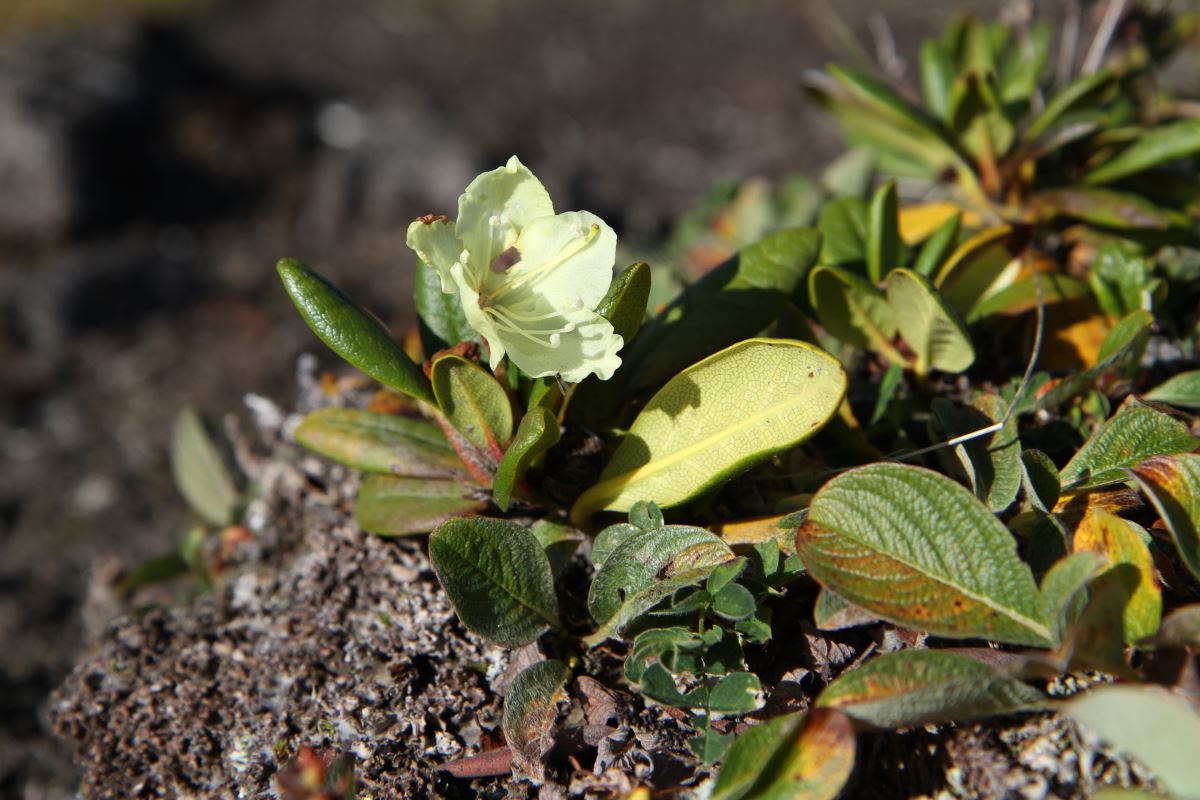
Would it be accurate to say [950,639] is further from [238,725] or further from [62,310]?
[62,310]

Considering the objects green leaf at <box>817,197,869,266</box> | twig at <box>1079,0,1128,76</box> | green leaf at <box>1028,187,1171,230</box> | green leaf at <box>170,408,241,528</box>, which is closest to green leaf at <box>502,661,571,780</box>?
green leaf at <box>817,197,869,266</box>

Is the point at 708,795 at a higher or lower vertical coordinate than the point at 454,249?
lower

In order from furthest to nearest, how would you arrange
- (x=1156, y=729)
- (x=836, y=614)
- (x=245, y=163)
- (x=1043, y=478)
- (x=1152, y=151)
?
(x=245, y=163) < (x=1152, y=151) < (x=1043, y=478) < (x=836, y=614) < (x=1156, y=729)

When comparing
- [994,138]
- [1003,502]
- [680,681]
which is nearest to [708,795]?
[680,681]

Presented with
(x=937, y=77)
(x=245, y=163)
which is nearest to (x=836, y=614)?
(x=937, y=77)

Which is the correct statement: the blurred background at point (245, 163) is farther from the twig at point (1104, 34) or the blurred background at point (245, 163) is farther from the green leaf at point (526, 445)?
the green leaf at point (526, 445)

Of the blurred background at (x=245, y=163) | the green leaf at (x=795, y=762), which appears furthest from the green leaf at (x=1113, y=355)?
the blurred background at (x=245, y=163)

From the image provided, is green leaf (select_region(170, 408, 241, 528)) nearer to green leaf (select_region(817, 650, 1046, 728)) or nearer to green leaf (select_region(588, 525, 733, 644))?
green leaf (select_region(588, 525, 733, 644))

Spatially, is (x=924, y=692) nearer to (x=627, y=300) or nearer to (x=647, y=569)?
(x=647, y=569)
